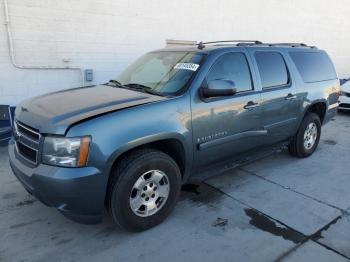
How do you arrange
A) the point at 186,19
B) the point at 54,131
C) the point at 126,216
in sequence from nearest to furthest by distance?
the point at 54,131
the point at 126,216
the point at 186,19

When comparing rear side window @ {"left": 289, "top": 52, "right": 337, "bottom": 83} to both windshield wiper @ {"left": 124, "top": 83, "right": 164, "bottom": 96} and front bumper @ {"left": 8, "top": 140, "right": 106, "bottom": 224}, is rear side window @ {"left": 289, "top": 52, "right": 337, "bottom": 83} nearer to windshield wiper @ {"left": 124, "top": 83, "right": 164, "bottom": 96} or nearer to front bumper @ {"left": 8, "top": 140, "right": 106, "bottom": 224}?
windshield wiper @ {"left": 124, "top": 83, "right": 164, "bottom": 96}

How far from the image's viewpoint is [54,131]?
282 centimetres

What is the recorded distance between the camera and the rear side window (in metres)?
5.11

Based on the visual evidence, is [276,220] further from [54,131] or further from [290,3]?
[290,3]

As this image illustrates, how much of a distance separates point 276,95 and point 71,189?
117 inches

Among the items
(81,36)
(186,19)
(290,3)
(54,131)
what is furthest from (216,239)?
(290,3)

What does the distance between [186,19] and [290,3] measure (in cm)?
466

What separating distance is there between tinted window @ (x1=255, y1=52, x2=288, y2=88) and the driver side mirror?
3.14 feet

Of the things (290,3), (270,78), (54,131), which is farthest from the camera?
(290,3)

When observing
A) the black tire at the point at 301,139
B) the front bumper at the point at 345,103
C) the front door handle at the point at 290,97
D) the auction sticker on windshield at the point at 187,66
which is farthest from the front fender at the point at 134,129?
the front bumper at the point at 345,103

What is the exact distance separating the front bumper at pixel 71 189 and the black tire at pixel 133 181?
0.12 metres

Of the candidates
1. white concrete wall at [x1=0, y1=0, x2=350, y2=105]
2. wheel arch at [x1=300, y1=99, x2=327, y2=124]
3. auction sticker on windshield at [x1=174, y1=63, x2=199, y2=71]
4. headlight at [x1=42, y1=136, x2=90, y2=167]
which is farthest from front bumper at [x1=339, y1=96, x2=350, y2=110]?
headlight at [x1=42, y1=136, x2=90, y2=167]

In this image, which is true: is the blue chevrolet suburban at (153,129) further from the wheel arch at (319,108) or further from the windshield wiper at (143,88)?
the wheel arch at (319,108)

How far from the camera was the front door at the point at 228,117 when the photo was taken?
3588 mm
